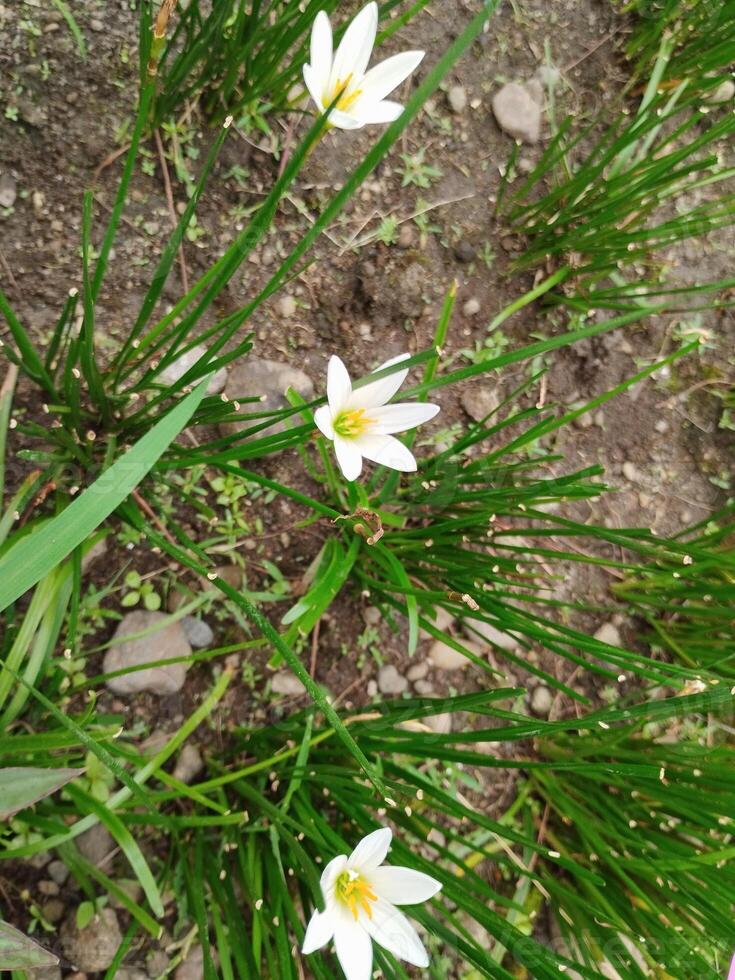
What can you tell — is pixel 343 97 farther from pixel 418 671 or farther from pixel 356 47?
pixel 418 671

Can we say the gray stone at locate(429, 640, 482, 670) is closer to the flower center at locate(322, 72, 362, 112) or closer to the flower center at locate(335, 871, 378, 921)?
the flower center at locate(335, 871, 378, 921)

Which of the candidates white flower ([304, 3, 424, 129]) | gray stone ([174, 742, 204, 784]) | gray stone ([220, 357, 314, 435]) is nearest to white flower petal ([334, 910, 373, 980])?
gray stone ([174, 742, 204, 784])

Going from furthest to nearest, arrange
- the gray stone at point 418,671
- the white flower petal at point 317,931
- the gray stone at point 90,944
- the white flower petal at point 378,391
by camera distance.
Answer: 1. the gray stone at point 418,671
2. the gray stone at point 90,944
3. the white flower petal at point 378,391
4. the white flower petal at point 317,931

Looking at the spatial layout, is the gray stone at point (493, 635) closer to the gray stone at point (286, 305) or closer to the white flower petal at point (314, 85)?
the gray stone at point (286, 305)

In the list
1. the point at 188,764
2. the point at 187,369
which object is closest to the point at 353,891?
the point at 188,764

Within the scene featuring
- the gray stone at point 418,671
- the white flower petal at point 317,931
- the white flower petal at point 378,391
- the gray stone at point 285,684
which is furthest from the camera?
the gray stone at point 418,671

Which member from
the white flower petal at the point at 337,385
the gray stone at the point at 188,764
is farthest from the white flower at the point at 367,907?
the white flower petal at the point at 337,385

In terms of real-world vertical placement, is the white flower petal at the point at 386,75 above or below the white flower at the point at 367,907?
above
